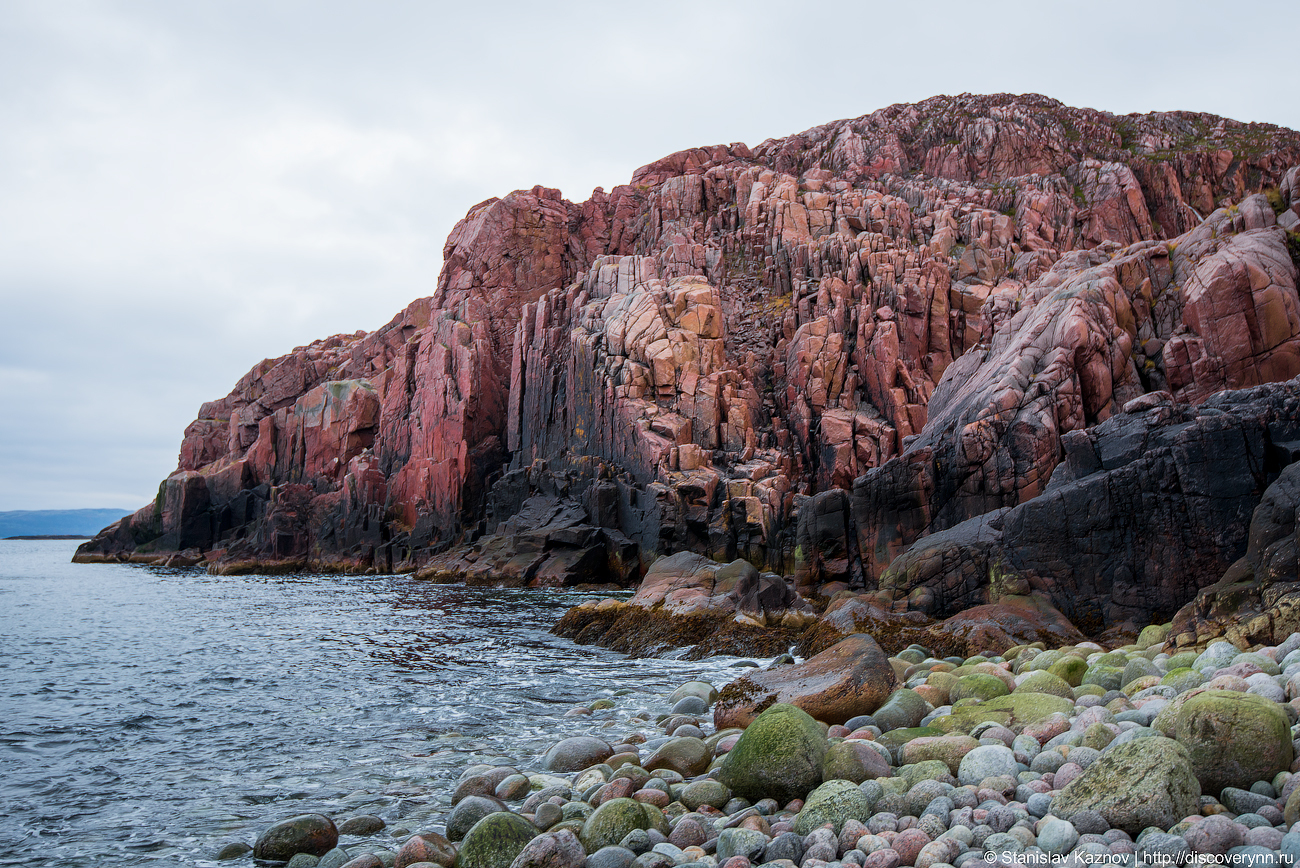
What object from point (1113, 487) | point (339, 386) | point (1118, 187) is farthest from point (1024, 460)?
point (339, 386)

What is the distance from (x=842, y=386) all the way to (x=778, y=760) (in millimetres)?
54845

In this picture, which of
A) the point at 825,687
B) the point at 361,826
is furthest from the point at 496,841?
the point at 825,687

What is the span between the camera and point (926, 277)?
64.6 metres

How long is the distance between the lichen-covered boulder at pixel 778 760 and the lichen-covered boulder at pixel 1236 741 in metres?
3.82

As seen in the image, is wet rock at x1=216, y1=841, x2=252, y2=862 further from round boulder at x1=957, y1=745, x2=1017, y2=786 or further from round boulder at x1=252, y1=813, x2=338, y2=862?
round boulder at x1=957, y1=745, x2=1017, y2=786

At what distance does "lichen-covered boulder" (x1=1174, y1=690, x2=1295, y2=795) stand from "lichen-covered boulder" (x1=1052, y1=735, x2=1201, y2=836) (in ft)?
0.76

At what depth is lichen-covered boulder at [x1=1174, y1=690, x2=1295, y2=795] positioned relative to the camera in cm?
676

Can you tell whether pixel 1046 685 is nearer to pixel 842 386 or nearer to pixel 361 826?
pixel 361 826

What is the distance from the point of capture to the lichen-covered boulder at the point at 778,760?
890 centimetres

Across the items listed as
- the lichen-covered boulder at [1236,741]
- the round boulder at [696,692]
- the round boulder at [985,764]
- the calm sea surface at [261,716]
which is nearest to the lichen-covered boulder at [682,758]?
the calm sea surface at [261,716]

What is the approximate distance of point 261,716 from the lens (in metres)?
16.8

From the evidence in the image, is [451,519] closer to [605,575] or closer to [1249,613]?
[605,575]

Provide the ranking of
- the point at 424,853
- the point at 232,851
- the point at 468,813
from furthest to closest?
the point at 468,813 → the point at 232,851 → the point at 424,853

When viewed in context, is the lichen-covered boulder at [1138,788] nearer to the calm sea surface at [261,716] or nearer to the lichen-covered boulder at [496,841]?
the lichen-covered boulder at [496,841]
